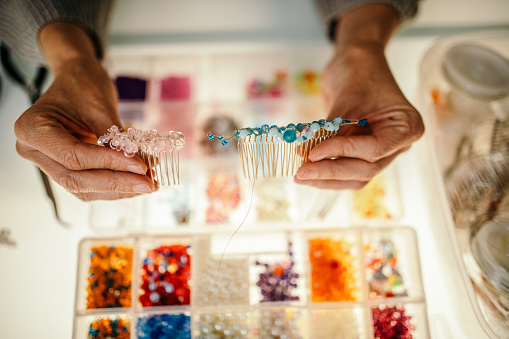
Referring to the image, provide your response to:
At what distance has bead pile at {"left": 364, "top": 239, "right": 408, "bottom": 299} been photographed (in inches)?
52.1

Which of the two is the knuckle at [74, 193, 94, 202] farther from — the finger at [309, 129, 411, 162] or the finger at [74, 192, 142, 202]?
the finger at [309, 129, 411, 162]

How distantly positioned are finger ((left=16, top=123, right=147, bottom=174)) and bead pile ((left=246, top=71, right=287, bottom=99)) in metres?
0.92

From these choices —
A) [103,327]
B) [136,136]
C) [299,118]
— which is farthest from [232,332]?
[299,118]

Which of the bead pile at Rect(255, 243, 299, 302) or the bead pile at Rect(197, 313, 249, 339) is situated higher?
the bead pile at Rect(255, 243, 299, 302)

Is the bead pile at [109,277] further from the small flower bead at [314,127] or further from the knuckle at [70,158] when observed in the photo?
the small flower bead at [314,127]

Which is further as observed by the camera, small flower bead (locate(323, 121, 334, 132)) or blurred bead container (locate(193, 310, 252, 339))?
blurred bead container (locate(193, 310, 252, 339))

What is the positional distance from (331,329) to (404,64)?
131cm

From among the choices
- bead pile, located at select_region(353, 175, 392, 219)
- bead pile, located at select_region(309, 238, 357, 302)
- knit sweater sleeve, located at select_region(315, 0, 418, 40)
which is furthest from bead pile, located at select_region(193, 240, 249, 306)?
knit sweater sleeve, located at select_region(315, 0, 418, 40)

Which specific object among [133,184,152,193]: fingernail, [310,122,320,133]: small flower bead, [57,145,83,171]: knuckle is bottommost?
[133,184,152,193]: fingernail

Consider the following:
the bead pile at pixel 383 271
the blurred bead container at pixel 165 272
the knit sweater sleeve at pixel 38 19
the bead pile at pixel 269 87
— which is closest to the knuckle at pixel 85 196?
the blurred bead container at pixel 165 272

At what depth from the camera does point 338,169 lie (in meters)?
1.08

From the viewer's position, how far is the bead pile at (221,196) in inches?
63.6

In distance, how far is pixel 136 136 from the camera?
1000 millimetres

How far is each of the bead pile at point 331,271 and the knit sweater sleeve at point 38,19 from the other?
4.00 feet
